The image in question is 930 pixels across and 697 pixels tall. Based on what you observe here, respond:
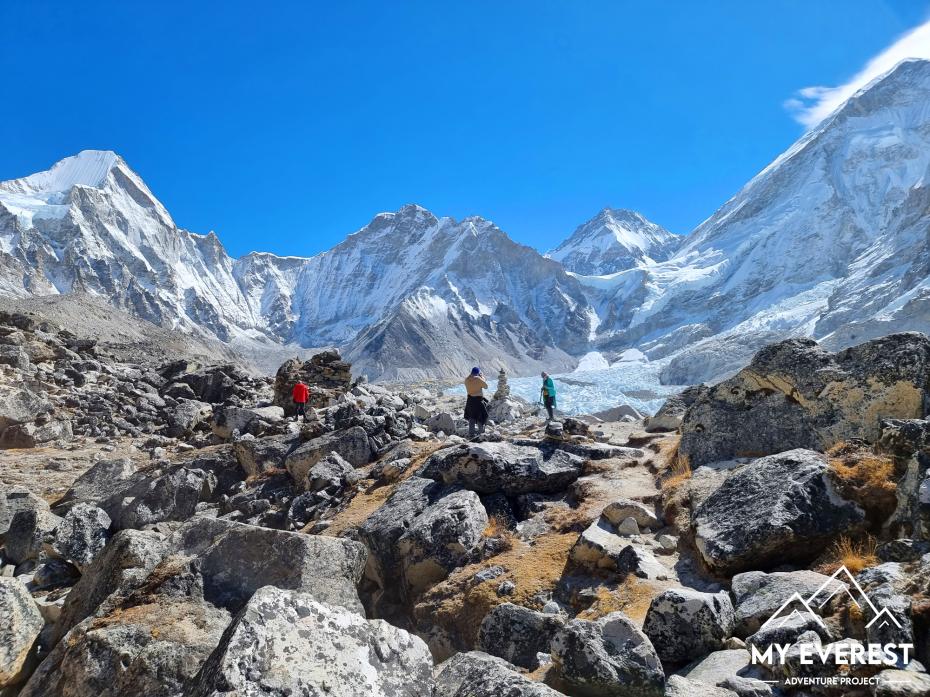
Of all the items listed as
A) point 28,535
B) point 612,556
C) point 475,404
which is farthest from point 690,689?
point 475,404

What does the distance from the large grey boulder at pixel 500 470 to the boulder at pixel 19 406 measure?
57.4 feet

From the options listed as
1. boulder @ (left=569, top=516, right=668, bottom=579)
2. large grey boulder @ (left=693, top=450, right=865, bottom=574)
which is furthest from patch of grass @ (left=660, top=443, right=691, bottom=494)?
large grey boulder @ (left=693, top=450, right=865, bottom=574)

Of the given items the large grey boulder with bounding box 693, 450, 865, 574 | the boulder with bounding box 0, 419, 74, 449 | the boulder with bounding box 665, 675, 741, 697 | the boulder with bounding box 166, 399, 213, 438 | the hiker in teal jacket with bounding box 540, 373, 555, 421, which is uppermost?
the boulder with bounding box 166, 399, 213, 438

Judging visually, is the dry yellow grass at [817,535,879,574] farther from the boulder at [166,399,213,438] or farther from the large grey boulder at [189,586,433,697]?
the boulder at [166,399,213,438]

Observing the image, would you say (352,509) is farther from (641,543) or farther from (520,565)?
(641,543)

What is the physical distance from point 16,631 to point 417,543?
15.9 ft

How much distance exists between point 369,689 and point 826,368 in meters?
8.72

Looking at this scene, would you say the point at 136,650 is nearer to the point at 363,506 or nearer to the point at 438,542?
the point at 438,542

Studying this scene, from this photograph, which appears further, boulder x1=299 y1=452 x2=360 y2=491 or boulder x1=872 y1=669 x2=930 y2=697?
boulder x1=299 y1=452 x2=360 y2=491

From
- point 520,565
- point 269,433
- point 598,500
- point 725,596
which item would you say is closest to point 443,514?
point 520,565

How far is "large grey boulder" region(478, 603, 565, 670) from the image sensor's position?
6.36 m

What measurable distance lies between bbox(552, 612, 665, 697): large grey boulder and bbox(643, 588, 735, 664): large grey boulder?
603 mm

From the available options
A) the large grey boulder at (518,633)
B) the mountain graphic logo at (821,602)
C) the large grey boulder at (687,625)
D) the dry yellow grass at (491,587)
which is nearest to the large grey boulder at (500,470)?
A: the dry yellow grass at (491,587)

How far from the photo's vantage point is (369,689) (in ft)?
14.3
